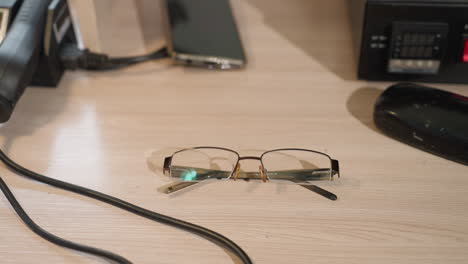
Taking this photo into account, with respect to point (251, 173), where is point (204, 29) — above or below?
above

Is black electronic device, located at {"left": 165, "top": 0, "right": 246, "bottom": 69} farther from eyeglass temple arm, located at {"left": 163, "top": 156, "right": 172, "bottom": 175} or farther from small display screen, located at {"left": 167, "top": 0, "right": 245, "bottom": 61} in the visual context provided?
eyeglass temple arm, located at {"left": 163, "top": 156, "right": 172, "bottom": 175}

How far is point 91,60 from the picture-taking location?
0.81m

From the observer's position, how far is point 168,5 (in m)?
0.88

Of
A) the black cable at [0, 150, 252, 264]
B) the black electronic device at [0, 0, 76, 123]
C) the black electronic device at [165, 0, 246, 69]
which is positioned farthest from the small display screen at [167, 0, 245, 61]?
the black cable at [0, 150, 252, 264]

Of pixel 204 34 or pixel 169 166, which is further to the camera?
pixel 204 34

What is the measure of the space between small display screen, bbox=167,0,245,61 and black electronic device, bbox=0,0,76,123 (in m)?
0.17

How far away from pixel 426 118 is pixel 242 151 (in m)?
0.24

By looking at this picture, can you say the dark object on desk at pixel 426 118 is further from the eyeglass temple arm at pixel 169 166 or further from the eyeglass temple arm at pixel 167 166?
the eyeglass temple arm at pixel 167 166

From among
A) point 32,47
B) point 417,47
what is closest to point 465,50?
point 417,47

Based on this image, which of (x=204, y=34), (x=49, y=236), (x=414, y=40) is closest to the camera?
(x=49, y=236)

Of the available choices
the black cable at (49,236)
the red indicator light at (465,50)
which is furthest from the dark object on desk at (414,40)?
the black cable at (49,236)

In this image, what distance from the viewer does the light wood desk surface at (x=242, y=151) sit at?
0.59m

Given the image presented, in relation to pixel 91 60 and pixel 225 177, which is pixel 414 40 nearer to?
pixel 225 177

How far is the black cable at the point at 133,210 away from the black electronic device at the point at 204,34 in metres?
0.27
